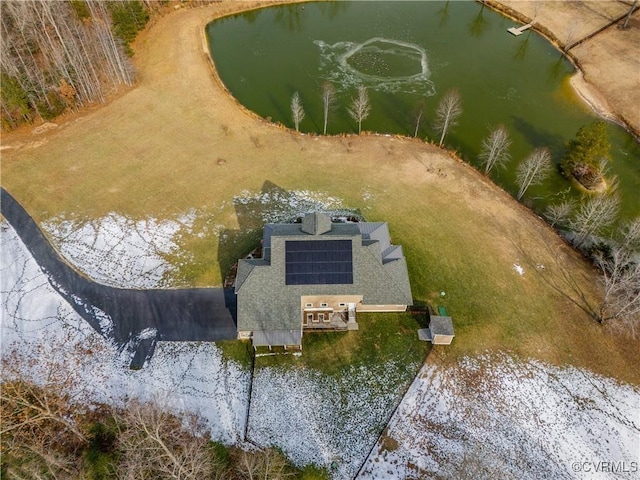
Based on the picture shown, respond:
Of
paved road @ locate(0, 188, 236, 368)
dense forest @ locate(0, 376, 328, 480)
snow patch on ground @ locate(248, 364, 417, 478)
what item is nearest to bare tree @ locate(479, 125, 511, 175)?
snow patch on ground @ locate(248, 364, 417, 478)

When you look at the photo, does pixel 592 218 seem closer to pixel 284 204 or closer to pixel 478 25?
pixel 284 204

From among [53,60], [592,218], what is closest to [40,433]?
[53,60]

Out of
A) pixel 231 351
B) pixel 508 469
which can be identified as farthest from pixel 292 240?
pixel 508 469

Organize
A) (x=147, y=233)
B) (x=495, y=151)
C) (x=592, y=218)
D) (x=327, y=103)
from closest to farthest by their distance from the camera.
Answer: (x=592, y=218), (x=147, y=233), (x=495, y=151), (x=327, y=103)

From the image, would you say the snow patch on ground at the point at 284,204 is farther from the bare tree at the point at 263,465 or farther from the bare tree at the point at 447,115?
the bare tree at the point at 263,465

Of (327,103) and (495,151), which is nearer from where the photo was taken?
(495,151)
